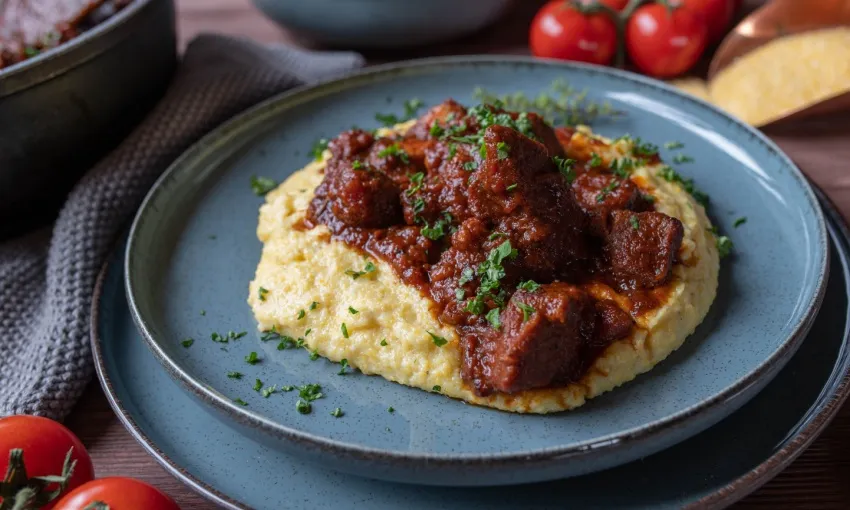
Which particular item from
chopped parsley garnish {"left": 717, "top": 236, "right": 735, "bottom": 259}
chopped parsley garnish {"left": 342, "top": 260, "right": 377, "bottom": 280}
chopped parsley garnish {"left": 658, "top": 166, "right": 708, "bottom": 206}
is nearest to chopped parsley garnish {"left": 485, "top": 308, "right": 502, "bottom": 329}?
chopped parsley garnish {"left": 342, "top": 260, "right": 377, "bottom": 280}

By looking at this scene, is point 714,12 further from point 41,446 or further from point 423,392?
point 41,446

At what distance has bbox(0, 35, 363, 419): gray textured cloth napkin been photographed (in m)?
4.32

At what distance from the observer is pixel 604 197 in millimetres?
4324

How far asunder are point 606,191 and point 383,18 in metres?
3.17

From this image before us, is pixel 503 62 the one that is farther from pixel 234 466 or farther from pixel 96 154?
pixel 234 466

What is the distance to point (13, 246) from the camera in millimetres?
5246

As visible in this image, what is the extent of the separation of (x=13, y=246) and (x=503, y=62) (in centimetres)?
354

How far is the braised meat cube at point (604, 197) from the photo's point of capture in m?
4.27

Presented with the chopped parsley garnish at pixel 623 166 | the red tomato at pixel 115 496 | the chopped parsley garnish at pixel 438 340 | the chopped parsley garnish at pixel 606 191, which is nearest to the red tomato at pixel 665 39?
the chopped parsley garnish at pixel 623 166

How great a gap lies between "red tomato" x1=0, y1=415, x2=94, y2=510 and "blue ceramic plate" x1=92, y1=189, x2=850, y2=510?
29 cm

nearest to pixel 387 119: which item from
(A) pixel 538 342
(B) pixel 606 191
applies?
(B) pixel 606 191

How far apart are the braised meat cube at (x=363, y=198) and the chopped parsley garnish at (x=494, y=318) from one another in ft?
2.93

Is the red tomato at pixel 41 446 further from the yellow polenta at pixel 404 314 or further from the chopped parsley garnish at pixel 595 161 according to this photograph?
the chopped parsley garnish at pixel 595 161

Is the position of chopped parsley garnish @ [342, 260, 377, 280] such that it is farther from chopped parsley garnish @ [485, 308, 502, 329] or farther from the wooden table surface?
the wooden table surface
